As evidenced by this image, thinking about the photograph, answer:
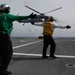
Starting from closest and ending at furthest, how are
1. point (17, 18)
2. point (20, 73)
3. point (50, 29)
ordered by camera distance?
point (17, 18), point (20, 73), point (50, 29)

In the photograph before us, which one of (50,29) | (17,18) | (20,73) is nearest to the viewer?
(17,18)

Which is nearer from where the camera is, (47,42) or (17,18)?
(17,18)

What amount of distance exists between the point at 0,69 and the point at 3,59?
270 mm

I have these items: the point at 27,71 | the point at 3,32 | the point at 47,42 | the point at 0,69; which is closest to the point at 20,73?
the point at 27,71

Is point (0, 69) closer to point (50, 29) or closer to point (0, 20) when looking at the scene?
point (0, 20)

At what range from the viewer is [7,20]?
262 inches

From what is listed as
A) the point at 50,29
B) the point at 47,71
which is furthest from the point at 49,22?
the point at 47,71

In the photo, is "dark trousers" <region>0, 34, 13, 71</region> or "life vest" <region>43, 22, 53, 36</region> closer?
"dark trousers" <region>0, 34, 13, 71</region>

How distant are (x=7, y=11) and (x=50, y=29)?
17.9ft

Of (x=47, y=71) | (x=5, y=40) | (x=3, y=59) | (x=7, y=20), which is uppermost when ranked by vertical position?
(x=7, y=20)

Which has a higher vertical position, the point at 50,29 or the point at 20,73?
the point at 50,29

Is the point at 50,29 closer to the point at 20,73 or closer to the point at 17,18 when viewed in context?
the point at 20,73

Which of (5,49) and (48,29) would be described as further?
(48,29)

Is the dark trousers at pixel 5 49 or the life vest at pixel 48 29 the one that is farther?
the life vest at pixel 48 29
